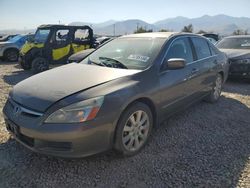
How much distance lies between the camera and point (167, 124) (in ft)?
14.1

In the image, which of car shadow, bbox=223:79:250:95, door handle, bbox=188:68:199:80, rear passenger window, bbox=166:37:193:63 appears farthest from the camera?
car shadow, bbox=223:79:250:95

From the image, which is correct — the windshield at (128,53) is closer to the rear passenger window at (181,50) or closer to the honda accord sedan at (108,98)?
the honda accord sedan at (108,98)

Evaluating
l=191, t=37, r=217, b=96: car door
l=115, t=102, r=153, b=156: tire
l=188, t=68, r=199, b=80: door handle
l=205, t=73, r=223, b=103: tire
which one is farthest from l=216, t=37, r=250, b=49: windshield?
l=115, t=102, r=153, b=156: tire

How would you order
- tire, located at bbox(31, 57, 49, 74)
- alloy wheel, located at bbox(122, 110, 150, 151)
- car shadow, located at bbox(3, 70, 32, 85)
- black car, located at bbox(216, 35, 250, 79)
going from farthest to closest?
tire, located at bbox(31, 57, 49, 74) → car shadow, located at bbox(3, 70, 32, 85) → black car, located at bbox(216, 35, 250, 79) → alloy wheel, located at bbox(122, 110, 150, 151)

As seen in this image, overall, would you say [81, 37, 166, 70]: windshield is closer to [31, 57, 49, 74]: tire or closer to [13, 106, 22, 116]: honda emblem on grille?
[13, 106, 22, 116]: honda emblem on grille

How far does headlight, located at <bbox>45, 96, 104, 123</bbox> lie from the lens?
262 cm

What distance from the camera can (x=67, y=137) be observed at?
259cm

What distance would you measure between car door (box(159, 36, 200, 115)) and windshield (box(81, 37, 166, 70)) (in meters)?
0.24

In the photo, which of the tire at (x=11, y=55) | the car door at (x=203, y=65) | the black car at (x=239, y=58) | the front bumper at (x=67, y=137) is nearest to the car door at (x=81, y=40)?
the tire at (x=11, y=55)

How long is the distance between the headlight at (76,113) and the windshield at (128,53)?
1.06m

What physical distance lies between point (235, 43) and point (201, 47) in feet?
15.1

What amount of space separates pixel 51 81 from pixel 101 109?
90 cm

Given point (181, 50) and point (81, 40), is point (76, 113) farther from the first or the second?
point (81, 40)

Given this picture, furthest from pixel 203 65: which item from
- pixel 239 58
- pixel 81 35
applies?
pixel 81 35
